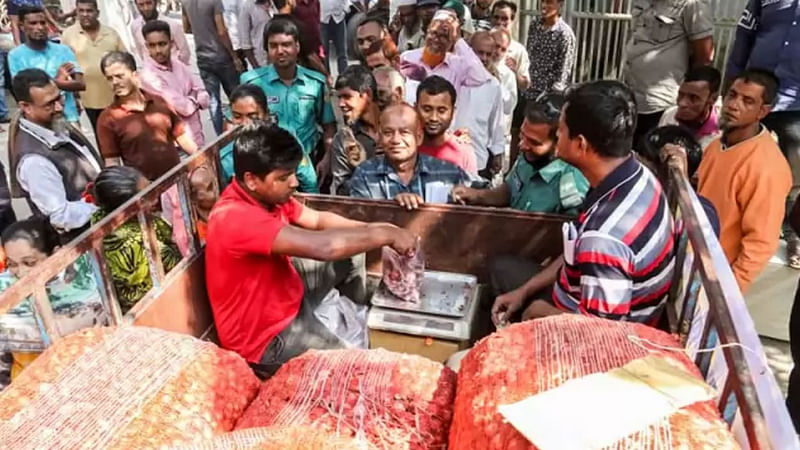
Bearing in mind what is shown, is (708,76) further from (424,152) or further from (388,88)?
(388,88)

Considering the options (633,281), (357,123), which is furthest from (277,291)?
(357,123)

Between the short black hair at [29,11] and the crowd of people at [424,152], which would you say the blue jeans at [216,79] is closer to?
the crowd of people at [424,152]

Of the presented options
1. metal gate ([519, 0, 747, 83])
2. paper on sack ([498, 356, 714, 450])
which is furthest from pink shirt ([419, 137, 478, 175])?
metal gate ([519, 0, 747, 83])

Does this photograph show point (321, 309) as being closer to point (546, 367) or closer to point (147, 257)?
point (147, 257)

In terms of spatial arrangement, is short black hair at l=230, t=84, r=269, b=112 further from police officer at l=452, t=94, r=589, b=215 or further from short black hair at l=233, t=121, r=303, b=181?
police officer at l=452, t=94, r=589, b=215

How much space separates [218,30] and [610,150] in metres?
5.24

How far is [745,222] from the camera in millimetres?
2947

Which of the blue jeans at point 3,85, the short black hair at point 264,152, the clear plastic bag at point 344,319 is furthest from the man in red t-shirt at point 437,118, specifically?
the blue jeans at point 3,85

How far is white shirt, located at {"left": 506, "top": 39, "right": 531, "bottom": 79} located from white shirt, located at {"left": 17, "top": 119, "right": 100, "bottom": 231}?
146 inches

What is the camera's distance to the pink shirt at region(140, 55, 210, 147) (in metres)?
4.97

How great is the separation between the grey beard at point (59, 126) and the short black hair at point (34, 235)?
0.77 m

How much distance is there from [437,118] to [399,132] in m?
0.45

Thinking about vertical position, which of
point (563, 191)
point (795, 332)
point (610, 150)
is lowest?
point (795, 332)

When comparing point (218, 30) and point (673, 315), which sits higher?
point (218, 30)
